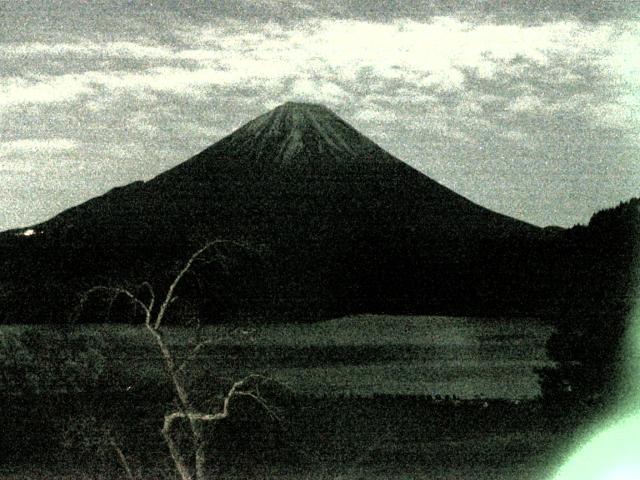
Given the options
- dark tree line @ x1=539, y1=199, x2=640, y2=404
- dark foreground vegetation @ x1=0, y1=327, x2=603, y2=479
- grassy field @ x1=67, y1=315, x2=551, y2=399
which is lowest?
grassy field @ x1=67, y1=315, x2=551, y2=399

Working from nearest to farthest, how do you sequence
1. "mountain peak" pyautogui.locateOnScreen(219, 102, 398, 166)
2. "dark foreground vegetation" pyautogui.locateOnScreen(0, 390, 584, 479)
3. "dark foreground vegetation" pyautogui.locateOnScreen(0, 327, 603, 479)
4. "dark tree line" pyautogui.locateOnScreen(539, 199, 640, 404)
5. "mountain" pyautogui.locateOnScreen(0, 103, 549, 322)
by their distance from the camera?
"dark tree line" pyautogui.locateOnScreen(539, 199, 640, 404), "dark foreground vegetation" pyautogui.locateOnScreen(0, 327, 603, 479), "dark foreground vegetation" pyautogui.locateOnScreen(0, 390, 584, 479), "mountain" pyautogui.locateOnScreen(0, 103, 549, 322), "mountain peak" pyautogui.locateOnScreen(219, 102, 398, 166)

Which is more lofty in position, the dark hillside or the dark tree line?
the dark tree line

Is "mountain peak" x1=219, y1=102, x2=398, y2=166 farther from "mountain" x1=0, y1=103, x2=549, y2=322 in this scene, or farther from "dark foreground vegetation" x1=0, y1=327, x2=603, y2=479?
"dark foreground vegetation" x1=0, y1=327, x2=603, y2=479

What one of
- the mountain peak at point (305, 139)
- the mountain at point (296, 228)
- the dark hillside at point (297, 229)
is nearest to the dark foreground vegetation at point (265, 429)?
the dark hillside at point (297, 229)

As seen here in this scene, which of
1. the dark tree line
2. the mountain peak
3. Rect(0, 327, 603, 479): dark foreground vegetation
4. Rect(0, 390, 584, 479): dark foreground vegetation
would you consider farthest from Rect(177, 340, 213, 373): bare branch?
the mountain peak

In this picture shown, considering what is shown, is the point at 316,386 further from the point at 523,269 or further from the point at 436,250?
the point at 436,250

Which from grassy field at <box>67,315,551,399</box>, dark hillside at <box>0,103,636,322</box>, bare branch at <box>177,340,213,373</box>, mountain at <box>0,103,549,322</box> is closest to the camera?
bare branch at <box>177,340,213,373</box>

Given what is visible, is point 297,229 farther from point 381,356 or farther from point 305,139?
point 381,356

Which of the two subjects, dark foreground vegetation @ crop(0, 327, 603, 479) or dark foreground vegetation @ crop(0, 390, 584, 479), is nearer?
dark foreground vegetation @ crop(0, 327, 603, 479)

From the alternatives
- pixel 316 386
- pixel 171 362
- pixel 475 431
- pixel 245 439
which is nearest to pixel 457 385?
pixel 316 386

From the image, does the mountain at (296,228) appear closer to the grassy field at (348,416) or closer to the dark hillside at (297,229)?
the dark hillside at (297,229)
